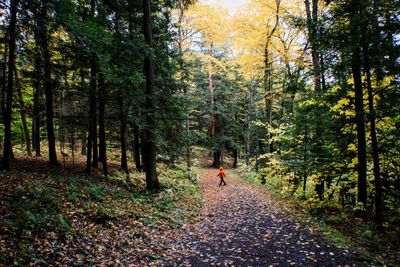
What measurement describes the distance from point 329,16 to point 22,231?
10.2 m

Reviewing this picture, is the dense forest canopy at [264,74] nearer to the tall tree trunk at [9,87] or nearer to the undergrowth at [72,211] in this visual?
the tall tree trunk at [9,87]

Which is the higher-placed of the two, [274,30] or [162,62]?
[274,30]

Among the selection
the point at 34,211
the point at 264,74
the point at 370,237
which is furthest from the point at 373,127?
the point at 264,74

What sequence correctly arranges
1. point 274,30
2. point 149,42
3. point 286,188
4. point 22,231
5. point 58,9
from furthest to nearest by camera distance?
1. point 274,30
2. point 286,188
3. point 149,42
4. point 58,9
5. point 22,231

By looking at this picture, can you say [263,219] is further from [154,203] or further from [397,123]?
[397,123]

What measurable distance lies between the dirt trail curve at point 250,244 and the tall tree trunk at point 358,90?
8.73 ft

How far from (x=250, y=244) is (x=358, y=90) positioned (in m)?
5.87

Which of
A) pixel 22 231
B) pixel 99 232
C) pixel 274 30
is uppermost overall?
pixel 274 30

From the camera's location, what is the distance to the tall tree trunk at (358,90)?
7.39m

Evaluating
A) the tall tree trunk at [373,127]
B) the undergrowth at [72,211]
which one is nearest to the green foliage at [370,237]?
the tall tree trunk at [373,127]

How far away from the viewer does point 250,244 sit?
23.7 feet

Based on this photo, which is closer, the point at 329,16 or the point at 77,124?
the point at 329,16

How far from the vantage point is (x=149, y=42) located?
11914 millimetres

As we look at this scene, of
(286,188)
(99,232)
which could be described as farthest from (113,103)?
(286,188)
